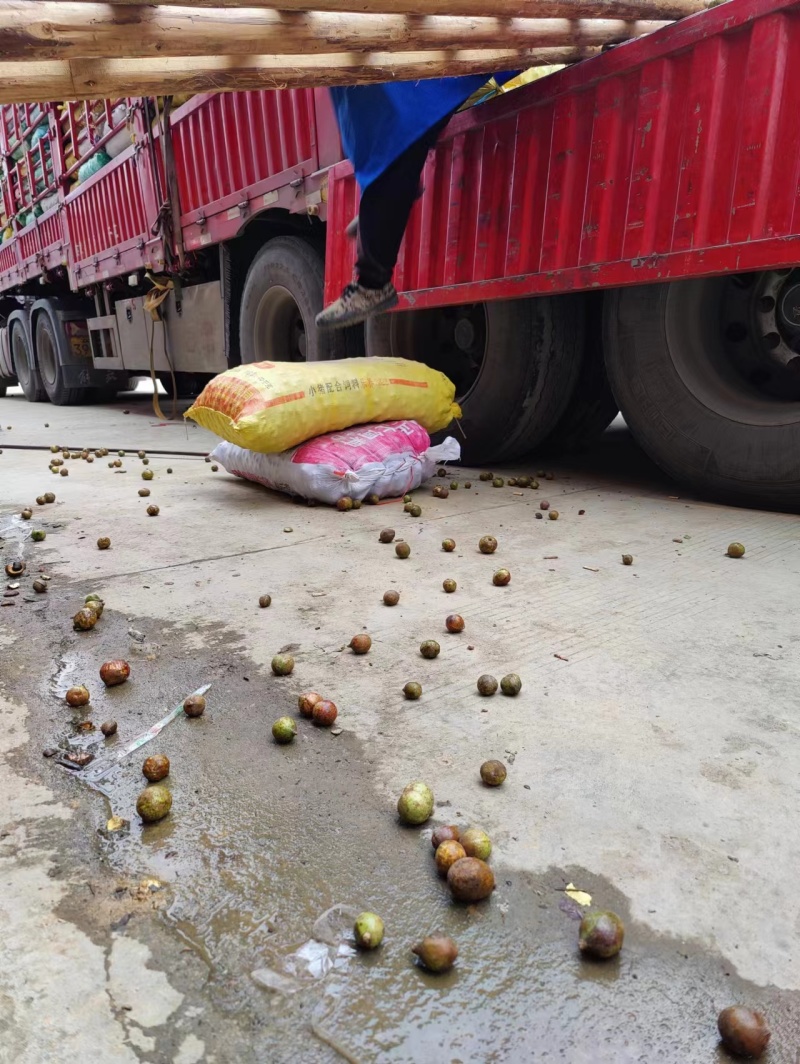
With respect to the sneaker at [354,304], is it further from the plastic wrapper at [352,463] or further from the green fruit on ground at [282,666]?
the green fruit on ground at [282,666]

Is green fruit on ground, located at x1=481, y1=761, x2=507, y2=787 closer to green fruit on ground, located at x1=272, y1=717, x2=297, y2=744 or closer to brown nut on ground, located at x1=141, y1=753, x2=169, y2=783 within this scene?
green fruit on ground, located at x1=272, y1=717, x2=297, y2=744

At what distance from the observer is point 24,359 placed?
14367mm

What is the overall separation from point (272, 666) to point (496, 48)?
122 inches

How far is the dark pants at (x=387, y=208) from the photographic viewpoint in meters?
4.04

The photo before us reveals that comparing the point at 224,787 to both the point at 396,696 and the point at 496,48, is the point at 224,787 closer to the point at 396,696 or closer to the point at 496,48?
the point at 396,696

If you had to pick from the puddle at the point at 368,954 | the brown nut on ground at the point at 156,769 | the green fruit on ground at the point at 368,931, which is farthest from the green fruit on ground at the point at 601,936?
the brown nut on ground at the point at 156,769

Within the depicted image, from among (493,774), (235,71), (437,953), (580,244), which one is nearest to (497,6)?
(235,71)

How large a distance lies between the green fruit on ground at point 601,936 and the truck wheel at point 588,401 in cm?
426

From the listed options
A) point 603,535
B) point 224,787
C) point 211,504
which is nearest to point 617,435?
point 603,535

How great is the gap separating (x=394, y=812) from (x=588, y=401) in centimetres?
440

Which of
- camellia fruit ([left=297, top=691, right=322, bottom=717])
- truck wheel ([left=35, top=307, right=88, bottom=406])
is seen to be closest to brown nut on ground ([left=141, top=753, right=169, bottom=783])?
camellia fruit ([left=297, top=691, right=322, bottom=717])

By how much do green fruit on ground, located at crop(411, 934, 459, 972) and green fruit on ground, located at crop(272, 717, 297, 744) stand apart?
0.70 m

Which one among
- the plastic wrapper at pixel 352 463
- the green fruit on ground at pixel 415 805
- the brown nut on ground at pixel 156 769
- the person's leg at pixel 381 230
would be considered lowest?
the green fruit on ground at pixel 415 805

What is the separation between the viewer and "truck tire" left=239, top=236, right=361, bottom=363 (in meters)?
6.04
